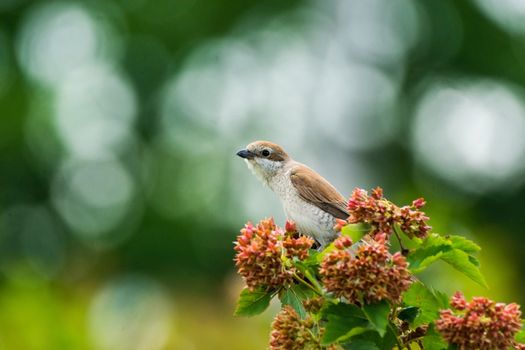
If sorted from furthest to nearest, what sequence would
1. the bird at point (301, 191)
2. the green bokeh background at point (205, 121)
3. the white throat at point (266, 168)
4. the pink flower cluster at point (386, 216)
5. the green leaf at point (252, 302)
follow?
the green bokeh background at point (205, 121), the white throat at point (266, 168), the bird at point (301, 191), the green leaf at point (252, 302), the pink flower cluster at point (386, 216)

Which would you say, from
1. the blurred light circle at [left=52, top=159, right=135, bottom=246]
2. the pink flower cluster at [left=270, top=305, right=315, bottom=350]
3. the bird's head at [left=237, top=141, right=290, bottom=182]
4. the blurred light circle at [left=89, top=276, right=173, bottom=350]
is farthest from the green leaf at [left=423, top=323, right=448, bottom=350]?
the blurred light circle at [left=52, top=159, right=135, bottom=246]

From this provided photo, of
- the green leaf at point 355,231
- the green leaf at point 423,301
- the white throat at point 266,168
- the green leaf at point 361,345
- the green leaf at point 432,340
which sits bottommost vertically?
the green leaf at point 361,345

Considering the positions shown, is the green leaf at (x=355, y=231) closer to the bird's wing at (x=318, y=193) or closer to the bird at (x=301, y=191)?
the bird at (x=301, y=191)

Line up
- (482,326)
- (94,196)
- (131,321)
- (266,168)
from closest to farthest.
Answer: (482,326), (266,168), (131,321), (94,196)

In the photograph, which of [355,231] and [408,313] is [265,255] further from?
[408,313]

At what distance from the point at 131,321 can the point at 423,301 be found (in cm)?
677

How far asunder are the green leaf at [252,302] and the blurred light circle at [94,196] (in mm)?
24540

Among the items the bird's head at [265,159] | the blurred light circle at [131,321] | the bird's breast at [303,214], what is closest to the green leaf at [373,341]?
the bird's breast at [303,214]

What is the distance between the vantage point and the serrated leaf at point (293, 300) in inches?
161

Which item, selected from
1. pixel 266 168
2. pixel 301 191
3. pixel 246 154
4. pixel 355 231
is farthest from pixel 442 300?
pixel 246 154

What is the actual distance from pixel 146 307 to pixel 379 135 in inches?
874

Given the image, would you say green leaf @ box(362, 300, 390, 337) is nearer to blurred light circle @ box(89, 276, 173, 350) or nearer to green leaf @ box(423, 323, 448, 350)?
green leaf @ box(423, 323, 448, 350)

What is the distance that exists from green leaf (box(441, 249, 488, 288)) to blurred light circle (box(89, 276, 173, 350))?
18.4 feet

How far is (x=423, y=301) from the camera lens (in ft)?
12.9
